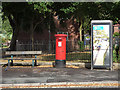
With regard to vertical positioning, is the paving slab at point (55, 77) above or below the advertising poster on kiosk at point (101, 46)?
below

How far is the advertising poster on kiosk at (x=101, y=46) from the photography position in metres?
11.1

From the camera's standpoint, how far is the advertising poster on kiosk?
1108 centimetres

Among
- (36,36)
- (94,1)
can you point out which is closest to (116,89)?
(94,1)

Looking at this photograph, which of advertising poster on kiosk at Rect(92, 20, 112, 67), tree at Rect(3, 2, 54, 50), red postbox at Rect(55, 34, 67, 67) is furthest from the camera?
tree at Rect(3, 2, 54, 50)

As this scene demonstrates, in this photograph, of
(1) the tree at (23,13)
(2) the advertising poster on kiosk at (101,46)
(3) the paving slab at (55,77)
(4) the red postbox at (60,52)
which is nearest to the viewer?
(3) the paving slab at (55,77)

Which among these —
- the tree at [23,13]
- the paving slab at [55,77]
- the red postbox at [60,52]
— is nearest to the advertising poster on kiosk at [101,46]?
the paving slab at [55,77]

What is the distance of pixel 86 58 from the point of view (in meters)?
14.0

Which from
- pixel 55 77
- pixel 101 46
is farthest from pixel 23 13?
pixel 55 77

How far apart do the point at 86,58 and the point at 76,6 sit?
468 cm

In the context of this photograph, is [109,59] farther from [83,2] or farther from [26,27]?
[26,27]

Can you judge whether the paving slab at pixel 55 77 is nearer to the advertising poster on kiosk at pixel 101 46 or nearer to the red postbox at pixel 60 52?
the advertising poster on kiosk at pixel 101 46

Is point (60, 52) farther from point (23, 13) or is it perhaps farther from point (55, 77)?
point (23, 13)

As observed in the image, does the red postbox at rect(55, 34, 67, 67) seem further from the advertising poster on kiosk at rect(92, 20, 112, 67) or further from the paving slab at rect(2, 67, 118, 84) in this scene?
the paving slab at rect(2, 67, 118, 84)

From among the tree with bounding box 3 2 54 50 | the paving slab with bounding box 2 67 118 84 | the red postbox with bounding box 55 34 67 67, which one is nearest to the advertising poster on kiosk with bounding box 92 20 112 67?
the paving slab with bounding box 2 67 118 84
